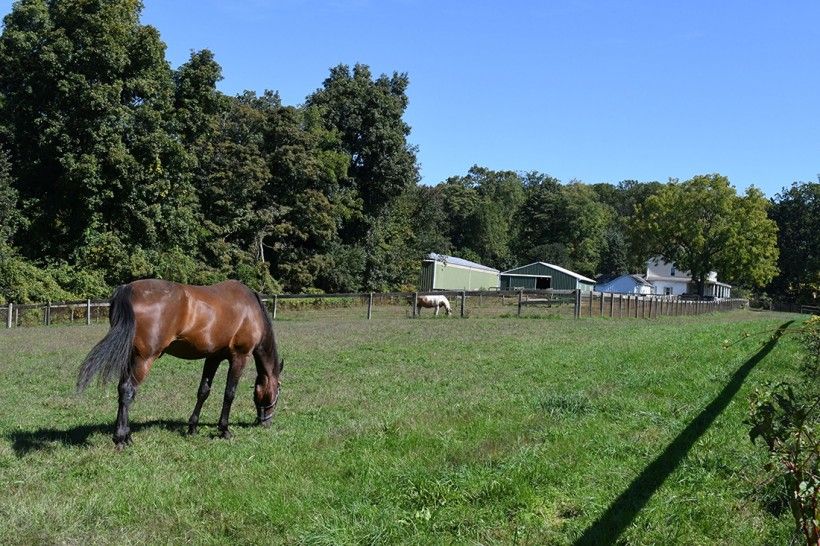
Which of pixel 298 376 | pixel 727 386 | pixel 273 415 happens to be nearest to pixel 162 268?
pixel 298 376

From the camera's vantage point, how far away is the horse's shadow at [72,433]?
277 inches

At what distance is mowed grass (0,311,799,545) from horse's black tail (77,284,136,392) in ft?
2.25

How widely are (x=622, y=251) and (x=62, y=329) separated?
7231 centimetres

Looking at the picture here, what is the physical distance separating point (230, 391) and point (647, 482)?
4.57 metres

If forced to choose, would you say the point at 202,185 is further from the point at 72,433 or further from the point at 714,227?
the point at 714,227

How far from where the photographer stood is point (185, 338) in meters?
7.76

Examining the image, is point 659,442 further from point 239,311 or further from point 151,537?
point 239,311

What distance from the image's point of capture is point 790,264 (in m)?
81.9

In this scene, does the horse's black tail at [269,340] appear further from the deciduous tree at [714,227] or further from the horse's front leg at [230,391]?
the deciduous tree at [714,227]

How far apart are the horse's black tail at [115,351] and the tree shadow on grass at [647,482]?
470 centimetres

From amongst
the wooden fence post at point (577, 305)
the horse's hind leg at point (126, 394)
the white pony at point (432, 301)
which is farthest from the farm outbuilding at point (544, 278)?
the horse's hind leg at point (126, 394)

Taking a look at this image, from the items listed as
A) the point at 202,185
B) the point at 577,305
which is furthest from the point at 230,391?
the point at 202,185

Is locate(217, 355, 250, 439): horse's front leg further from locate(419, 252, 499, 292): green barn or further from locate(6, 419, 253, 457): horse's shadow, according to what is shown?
locate(419, 252, 499, 292): green barn

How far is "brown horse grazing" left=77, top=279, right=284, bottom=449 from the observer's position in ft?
23.2
